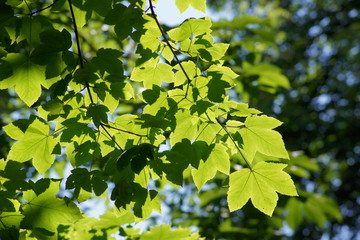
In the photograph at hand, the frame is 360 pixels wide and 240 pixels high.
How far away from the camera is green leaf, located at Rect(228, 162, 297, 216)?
142 cm

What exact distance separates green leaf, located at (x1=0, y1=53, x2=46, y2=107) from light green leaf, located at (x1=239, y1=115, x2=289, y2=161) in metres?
0.76

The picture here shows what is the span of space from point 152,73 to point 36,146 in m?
0.51

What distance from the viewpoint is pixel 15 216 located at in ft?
4.51

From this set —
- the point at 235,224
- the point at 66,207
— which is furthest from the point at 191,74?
the point at 235,224

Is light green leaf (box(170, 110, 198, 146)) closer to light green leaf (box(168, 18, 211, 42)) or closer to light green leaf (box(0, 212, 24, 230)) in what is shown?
light green leaf (box(168, 18, 211, 42))

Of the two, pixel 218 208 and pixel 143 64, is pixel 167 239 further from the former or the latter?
pixel 218 208

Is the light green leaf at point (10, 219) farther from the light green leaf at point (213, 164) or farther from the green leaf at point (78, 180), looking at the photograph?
the light green leaf at point (213, 164)

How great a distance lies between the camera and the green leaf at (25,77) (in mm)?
1415

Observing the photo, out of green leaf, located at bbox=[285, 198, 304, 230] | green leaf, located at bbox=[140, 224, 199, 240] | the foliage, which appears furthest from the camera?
the foliage

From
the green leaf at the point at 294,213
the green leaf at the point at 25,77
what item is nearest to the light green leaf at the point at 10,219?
the green leaf at the point at 25,77

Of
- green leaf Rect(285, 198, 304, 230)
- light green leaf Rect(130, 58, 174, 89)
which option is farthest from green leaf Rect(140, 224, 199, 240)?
green leaf Rect(285, 198, 304, 230)

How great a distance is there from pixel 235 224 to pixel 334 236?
5.15 metres

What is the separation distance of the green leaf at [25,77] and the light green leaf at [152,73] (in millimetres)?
Answer: 345

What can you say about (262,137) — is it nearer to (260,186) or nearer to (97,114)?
(260,186)
